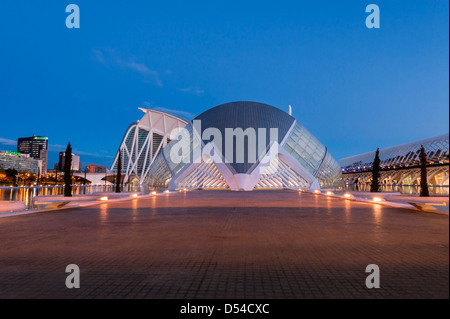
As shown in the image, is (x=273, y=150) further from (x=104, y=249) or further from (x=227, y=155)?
(x=104, y=249)

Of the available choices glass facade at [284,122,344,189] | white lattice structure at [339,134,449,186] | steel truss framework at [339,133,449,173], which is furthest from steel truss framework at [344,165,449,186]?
glass facade at [284,122,344,189]

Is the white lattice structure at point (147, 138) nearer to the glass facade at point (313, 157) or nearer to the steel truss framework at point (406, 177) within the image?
the glass facade at point (313, 157)

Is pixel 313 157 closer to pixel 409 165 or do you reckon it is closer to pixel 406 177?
pixel 409 165

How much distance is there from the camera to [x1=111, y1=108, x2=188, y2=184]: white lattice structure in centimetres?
6675

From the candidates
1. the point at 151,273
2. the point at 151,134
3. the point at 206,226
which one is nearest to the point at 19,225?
the point at 206,226

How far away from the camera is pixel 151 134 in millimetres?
69875

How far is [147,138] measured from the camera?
70312 millimetres

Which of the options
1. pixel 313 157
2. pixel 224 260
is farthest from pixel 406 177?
pixel 224 260

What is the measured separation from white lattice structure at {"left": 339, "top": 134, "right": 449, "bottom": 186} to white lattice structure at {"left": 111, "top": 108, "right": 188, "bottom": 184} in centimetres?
5217

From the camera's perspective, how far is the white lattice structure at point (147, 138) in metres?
66.8

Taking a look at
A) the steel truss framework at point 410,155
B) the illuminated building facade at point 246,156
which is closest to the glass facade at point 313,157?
the illuminated building facade at point 246,156

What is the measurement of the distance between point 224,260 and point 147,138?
6780 cm

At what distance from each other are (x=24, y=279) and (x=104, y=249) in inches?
71.4

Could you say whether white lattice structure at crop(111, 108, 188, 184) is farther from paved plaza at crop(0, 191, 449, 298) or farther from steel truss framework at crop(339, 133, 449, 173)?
paved plaza at crop(0, 191, 449, 298)
